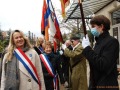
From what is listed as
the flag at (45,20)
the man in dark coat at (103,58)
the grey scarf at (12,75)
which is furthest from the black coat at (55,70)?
the man in dark coat at (103,58)

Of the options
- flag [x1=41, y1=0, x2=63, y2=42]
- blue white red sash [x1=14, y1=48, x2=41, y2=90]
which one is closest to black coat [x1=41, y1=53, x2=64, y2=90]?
flag [x1=41, y1=0, x2=63, y2=42]

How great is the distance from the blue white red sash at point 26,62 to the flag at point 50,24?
132 inches

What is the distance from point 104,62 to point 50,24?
4.55m

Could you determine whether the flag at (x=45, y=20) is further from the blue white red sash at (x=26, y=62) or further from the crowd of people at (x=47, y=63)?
the blue white red sash at (x=26, y=62)

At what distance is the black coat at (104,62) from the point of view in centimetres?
410

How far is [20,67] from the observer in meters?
5.01

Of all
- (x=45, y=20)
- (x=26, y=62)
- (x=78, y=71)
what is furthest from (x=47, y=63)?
(x=26, y=62)

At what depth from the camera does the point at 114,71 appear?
421cm

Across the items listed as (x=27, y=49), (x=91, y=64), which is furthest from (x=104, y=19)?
(x=27, y=49)

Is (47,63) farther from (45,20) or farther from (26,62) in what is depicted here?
(26,62)

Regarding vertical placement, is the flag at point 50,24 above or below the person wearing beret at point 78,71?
above

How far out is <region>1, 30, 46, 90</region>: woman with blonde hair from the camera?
493 cm

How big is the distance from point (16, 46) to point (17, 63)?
0.29 meters

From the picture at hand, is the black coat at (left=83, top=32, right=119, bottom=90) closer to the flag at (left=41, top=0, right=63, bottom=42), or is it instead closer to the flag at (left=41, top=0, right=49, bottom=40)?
the flag at (left=41, top=0, right=63, bottom=42)
